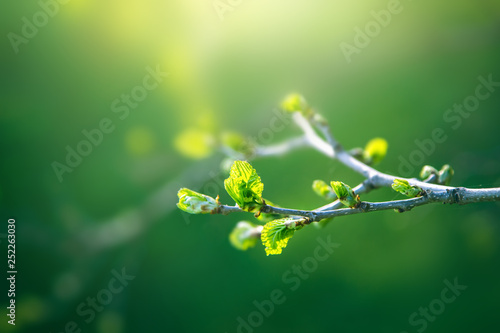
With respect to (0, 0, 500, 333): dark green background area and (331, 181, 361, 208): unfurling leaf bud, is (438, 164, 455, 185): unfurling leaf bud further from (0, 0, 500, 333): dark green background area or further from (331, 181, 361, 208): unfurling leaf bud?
(0, 0, 500, 333): dark green background area

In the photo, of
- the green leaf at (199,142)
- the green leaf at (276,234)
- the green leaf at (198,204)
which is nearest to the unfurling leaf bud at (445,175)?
the green leaf at (276,234)

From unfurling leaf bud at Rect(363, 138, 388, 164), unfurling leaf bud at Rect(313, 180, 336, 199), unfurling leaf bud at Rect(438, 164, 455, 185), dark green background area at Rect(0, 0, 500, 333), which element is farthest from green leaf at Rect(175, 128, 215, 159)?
unfurling leaf bud at Rect(438, 164, 455, 185)

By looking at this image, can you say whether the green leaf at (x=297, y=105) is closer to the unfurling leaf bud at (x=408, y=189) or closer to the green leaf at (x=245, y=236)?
the green leaf at (x=245, y=236)

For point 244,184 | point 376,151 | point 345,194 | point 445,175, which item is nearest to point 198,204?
point 244,184

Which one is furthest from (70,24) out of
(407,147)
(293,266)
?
(407,147)

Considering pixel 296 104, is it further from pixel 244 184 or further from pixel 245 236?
pixel 244 184

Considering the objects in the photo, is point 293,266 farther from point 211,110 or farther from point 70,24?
point 70,24
